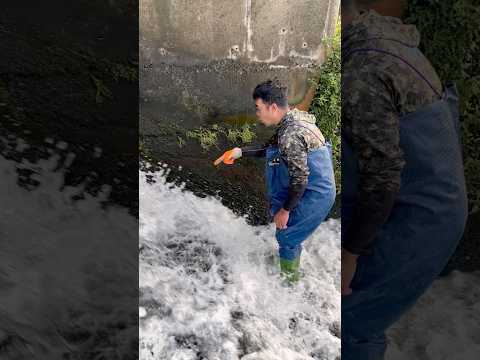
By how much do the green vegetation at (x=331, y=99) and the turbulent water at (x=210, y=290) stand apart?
542mm

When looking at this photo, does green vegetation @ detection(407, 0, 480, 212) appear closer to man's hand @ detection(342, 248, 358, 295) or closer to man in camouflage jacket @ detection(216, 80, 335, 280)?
man in camouflage jacket @ detection(216, 80, 335, 280)

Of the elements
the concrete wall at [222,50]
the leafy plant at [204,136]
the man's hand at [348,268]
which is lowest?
the man's hand at [348,268]

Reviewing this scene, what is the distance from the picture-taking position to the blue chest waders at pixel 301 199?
1955mm

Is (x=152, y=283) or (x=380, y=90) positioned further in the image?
(x=152, y=283)

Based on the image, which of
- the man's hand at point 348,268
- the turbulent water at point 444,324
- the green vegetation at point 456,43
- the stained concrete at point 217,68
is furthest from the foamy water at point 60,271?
the green vegetation at point 456,43

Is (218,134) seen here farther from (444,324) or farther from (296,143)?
(444,324)

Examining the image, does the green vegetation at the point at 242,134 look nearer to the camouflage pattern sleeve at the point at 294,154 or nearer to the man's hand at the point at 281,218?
the camouflage pattern sleeve at the point at 294,154

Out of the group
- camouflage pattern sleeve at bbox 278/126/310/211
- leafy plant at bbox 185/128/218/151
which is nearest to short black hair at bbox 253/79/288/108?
camouflage pattern sleeve at bbox 278/126/310/211

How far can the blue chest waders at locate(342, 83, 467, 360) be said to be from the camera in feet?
5.55

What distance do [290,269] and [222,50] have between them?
43.5 inches

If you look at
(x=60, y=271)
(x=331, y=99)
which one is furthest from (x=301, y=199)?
(x=60, y=271)

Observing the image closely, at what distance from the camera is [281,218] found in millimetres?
2082

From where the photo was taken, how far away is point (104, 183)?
2.26 metres

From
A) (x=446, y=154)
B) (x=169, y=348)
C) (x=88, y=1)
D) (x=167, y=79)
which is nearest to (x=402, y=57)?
(x=446, y=154)
